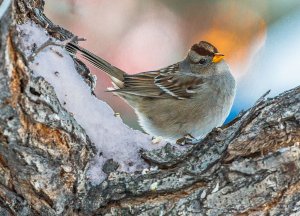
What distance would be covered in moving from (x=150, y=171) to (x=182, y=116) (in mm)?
892

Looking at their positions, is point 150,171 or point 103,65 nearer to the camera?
point 150,171

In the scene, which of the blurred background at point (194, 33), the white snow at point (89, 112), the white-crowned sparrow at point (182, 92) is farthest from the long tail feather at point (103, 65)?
the white snow at point (89, 112)

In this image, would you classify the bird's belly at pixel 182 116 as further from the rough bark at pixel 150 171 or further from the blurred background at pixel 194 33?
the rough bark at pixel 150 171

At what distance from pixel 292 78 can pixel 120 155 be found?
1.47m

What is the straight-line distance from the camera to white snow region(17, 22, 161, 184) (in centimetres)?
192

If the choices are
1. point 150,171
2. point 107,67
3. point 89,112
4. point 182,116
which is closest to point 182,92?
point 182,116

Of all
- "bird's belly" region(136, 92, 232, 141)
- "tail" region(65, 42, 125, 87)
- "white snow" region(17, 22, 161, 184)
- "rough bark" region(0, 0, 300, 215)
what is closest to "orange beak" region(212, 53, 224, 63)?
"bird's belly" region(136, 92, 232, 141)

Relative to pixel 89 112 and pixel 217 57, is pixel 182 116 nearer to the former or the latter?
pixel 217 57

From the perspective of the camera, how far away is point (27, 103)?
1.69m

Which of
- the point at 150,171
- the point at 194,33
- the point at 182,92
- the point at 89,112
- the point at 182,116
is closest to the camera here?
the point at 150,171

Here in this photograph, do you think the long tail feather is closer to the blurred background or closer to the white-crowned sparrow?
the white-crowned sparrow

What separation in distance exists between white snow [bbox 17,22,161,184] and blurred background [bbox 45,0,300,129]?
3.56ft

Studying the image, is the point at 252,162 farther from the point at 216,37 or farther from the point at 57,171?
the point at 216,37

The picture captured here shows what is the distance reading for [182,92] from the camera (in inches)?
113
